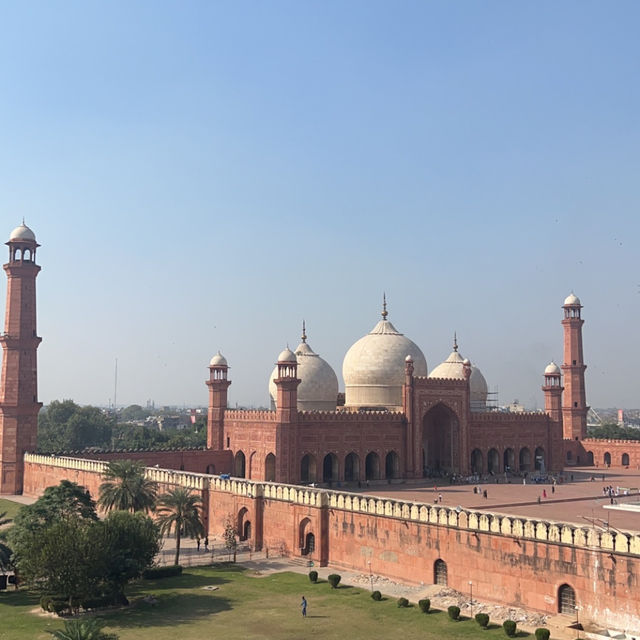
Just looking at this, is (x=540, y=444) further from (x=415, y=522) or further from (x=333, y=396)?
(x=415, y=522)

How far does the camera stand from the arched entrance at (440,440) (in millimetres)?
42781

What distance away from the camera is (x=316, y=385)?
4394 centimetres

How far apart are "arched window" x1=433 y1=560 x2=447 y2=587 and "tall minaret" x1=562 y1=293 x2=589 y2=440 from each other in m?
37.1

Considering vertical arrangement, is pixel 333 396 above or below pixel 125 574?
above

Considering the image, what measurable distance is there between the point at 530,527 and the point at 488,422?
26101mm

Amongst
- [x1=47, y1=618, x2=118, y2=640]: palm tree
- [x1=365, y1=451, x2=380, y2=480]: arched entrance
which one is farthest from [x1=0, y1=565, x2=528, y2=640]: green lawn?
[x1=365, y1=451, x2=380, y2=480]: arched entrance

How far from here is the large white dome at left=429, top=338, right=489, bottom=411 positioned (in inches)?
1990

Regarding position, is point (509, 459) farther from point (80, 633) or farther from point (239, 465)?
point (80, 633)

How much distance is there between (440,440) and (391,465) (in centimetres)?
461

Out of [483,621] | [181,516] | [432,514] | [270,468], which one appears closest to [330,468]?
[270,468]

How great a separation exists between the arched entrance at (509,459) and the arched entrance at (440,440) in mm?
3869

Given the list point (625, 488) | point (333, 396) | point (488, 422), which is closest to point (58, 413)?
point (333, 396)

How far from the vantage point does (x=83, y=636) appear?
13.5 meters

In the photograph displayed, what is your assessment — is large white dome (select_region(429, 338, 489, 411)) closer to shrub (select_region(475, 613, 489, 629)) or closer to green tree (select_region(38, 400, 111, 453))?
shrub (select_region(475, 613, 489, 629))
